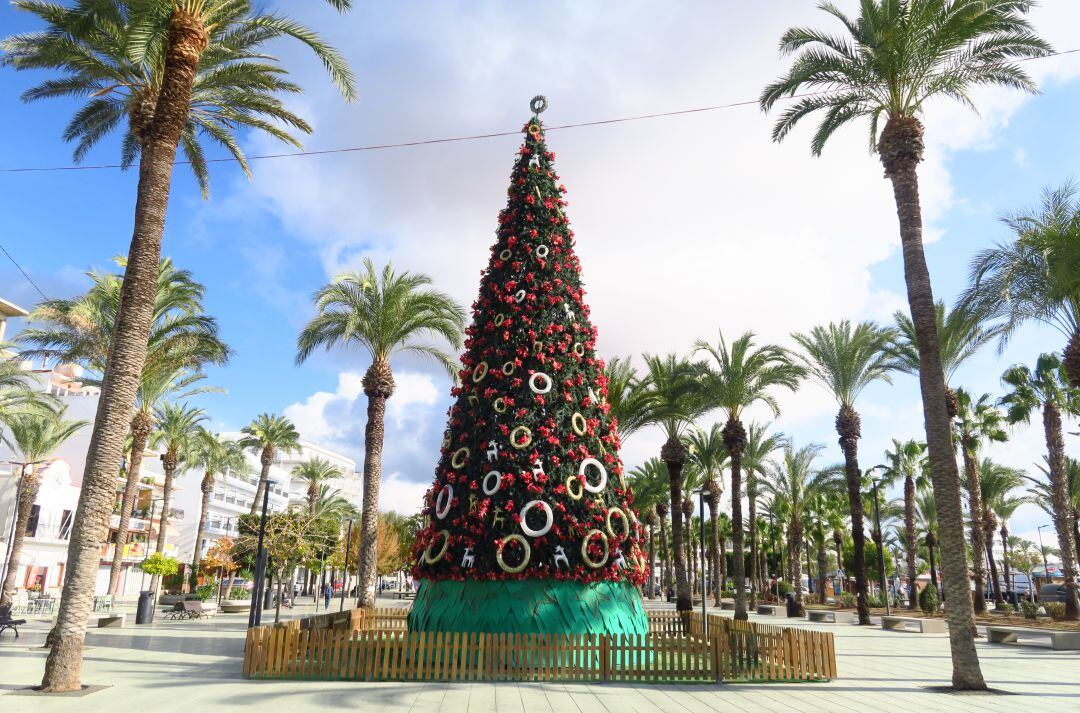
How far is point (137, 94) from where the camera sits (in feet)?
49.1

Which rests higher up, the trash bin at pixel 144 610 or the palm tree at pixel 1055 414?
the palm tree at pixel 1055 414

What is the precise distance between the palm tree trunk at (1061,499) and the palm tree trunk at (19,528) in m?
45.3

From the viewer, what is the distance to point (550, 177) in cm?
1858

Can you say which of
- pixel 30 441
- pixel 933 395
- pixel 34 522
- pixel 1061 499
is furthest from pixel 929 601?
pixel 34 522

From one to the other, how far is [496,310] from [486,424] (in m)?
3.11

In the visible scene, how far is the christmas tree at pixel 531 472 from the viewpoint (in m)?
14.7

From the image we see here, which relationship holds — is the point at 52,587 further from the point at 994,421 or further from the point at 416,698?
the point at 994,421

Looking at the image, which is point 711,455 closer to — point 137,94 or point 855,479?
point 855,479

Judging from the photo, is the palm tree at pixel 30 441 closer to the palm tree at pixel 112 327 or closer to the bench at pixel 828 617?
the palm tree at pixel 112 327

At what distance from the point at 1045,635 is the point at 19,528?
152 ft

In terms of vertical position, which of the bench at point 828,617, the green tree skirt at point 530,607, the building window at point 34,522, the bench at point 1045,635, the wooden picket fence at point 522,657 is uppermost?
the building window at point 34,522

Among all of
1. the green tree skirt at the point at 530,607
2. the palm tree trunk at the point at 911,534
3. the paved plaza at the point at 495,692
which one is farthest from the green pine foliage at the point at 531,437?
the palm tree trunk at the point at 911,534


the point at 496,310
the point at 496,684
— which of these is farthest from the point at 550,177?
the point at 496,684

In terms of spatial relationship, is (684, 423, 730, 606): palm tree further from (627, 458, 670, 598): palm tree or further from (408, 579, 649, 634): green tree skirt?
(408, 579, 649, 634): green tree skirt
